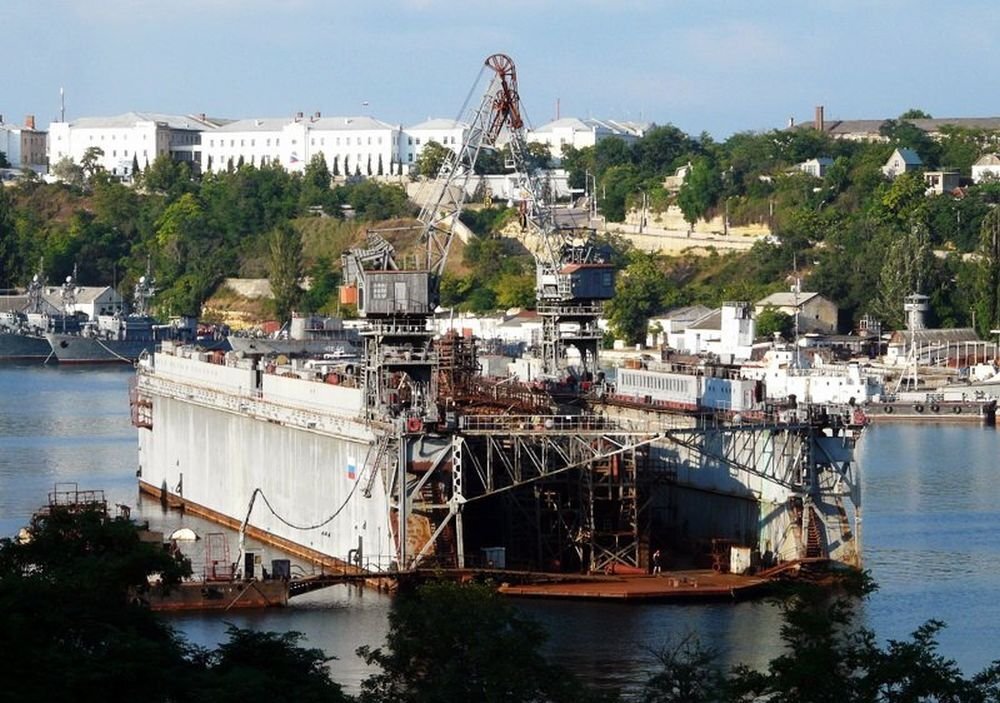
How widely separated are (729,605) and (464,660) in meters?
16.6

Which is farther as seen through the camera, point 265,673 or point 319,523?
point 319,523

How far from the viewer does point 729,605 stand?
46562 millimetres

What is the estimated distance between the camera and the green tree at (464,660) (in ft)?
97.5

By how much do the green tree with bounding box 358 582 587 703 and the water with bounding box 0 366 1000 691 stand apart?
7116 millimetres

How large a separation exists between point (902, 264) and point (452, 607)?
92.6 m

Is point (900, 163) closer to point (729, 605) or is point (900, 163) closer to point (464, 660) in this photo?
→ point (729, 605)

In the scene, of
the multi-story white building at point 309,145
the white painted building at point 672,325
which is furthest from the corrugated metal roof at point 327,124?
the white painted building at point 672,325

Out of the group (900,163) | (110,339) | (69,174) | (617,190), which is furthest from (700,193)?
(69,174)

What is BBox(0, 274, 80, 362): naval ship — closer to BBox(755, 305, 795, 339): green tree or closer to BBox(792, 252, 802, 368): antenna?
BBox(792, 252, 802, 368): antenna

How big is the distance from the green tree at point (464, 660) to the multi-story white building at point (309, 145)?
6038 inches

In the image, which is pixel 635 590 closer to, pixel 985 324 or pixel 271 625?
pixel 271 625

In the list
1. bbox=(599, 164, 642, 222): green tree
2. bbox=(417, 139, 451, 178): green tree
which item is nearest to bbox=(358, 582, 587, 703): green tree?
bbox=(599, 164, 642, 222): green tree

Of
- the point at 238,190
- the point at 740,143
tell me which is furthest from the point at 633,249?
the point at 238,190

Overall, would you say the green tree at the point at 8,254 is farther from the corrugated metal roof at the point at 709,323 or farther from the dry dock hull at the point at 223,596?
the dry dock hull at the point at 223,596
